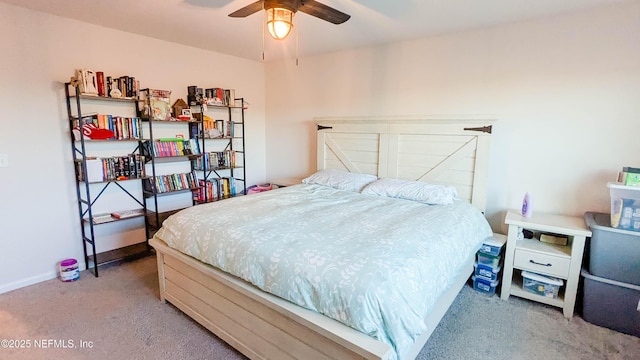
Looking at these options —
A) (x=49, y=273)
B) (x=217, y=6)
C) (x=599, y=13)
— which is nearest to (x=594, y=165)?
(x=599, y=13)

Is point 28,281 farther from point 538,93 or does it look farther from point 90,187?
point 538,93

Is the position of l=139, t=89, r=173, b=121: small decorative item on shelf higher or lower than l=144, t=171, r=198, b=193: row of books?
higher

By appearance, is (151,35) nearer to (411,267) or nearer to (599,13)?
(411,267)

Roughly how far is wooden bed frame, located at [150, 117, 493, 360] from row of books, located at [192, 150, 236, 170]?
117 centimetres

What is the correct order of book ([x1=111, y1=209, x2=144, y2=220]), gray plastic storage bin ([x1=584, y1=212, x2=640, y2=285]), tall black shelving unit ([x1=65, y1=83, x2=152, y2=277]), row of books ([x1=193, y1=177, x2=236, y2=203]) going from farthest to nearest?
row of books ([x1=193, y1=177, x2=236, y2=203]) < book ([x1=111, y1=209, x2=144, y2=220]) < tall black shelving unit ([x1=65, y1=83, x2=152, y2=277]) < gray plastic storage bin ([x1=584, y1=212, x2=640, y2=285])

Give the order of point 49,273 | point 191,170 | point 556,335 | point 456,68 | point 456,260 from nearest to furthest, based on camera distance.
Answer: point 456,260 → point 556,335 → point 49,273 → point 456,68 → point 191,170

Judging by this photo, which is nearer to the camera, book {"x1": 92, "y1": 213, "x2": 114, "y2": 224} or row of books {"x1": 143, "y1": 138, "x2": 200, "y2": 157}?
book {"x1": 92, "y1": 213, "x2": 114, "y2": 224}

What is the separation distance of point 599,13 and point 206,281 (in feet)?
11.7

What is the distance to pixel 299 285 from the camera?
161 cm

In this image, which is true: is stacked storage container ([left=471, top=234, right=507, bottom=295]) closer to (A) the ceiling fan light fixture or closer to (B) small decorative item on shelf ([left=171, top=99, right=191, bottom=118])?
(A) the ceiling fan light fixture

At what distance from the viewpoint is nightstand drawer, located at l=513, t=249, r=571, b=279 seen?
2.43 m

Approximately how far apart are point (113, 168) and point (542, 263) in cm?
387

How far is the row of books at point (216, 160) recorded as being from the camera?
3.90m

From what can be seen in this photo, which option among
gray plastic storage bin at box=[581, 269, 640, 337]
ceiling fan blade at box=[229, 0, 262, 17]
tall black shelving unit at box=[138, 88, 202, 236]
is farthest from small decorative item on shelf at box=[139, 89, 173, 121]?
gray plastic storage bin at box=[581, 269, 640, 337]
